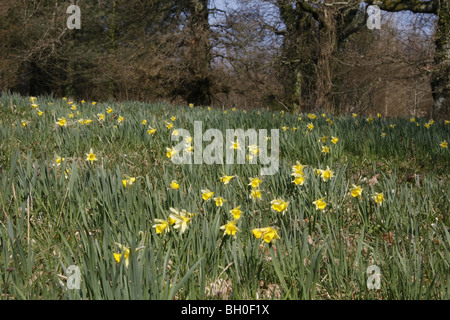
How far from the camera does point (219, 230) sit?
1689 millimetres

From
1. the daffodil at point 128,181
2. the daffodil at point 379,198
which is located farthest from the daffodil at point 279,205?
the daffodil at point 128,181

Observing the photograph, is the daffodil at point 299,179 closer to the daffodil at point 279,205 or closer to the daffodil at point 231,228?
the daffodil at point 279,205

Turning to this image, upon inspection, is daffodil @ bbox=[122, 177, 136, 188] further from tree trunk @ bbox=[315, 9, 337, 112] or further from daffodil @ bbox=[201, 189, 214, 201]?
tree trunk @ bbox=[315, 9, 337, 112]

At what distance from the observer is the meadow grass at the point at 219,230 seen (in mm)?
1185

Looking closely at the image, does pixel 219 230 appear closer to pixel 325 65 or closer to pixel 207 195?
pixel 207 195

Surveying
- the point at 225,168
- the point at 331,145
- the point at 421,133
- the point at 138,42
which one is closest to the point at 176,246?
the point at 225,168

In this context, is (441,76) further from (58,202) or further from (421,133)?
(58,202)

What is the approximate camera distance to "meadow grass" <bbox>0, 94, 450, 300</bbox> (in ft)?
3.89

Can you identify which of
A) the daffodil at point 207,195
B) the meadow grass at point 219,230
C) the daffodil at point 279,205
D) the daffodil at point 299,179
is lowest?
the meadow grass at point 219,230

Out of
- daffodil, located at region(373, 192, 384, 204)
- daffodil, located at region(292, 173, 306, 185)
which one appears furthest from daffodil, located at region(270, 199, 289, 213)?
daffodil, located at region(373, 192, 384, 204)

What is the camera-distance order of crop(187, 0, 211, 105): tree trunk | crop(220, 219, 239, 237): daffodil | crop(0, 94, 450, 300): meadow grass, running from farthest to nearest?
crop(187, 0, 211, 105): tree trunk, crop(220, 219, 239, 237): daffodil, crop(0, 94, 450, 300): meadow grass

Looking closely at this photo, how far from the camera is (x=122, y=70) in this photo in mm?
14781

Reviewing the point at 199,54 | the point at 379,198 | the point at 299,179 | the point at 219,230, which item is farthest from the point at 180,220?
the point at 199,54

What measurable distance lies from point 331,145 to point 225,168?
122 cm
